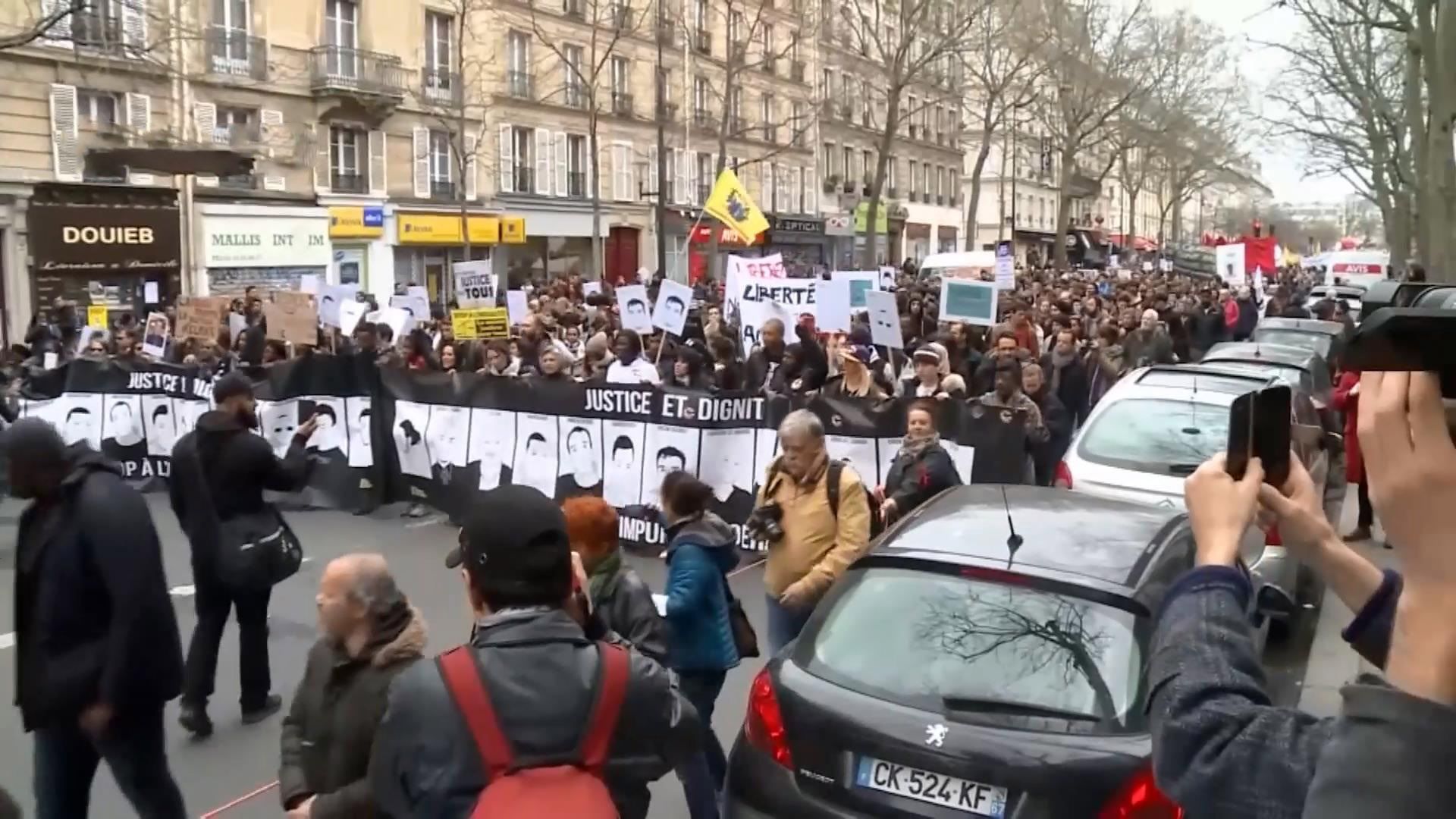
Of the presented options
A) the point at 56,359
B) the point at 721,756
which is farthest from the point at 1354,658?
the point at 56,359

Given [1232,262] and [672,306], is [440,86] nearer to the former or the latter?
[1232,262]

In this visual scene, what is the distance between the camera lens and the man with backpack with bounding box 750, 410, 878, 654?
552 cm

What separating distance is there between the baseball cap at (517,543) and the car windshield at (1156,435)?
5.62 metres

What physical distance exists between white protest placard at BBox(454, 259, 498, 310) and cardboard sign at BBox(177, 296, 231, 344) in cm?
281

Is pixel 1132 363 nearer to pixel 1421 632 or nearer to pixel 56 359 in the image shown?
pixel 56 359

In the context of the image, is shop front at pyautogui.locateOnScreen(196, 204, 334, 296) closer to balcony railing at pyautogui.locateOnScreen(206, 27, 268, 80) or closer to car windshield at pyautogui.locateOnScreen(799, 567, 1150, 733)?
balcony railing at pyautogui.locateOnScreen(206, 27, 268, 80)

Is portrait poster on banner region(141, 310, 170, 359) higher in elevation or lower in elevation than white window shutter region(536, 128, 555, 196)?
lower

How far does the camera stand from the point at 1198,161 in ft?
207

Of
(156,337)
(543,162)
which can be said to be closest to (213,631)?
(156,337)

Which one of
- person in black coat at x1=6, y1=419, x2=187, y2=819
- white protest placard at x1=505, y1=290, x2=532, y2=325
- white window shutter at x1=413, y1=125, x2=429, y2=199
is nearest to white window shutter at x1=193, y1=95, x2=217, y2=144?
white window shutter at x1=413, y1=125, x2=429, y2=199

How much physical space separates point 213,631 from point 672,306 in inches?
311

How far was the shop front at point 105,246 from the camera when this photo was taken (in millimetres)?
25312

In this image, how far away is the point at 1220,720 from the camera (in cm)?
157

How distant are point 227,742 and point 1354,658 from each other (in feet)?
19.5
